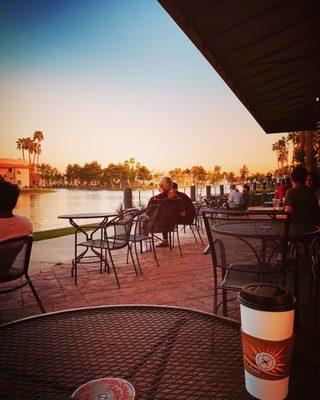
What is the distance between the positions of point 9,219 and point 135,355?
207cm

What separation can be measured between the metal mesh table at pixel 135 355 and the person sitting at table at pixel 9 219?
1.61 metres

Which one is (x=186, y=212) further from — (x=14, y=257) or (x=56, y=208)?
(x=56, y=208)

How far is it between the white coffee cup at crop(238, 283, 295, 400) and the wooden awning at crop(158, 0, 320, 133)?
315 cm

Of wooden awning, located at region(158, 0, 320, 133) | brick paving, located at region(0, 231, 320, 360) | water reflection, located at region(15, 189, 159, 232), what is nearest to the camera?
brick paving, located at region(0, 231, 320, 360)

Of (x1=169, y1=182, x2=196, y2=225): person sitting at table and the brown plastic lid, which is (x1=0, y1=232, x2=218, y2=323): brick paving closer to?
(x1=169, y1=182, x2=196, y2=225): person sitting at table

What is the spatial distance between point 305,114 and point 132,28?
71.0ft

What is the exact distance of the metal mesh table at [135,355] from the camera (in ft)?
2.44

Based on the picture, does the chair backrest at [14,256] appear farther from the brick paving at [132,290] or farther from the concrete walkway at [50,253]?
the concrete walkway at [50,253]

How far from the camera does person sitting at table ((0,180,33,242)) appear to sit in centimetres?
256

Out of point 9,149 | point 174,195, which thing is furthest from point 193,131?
point 9,149

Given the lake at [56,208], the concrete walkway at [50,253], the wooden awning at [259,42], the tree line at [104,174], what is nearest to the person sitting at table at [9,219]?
the concrete walkway at [50,253]

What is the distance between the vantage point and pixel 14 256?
2.43 metres

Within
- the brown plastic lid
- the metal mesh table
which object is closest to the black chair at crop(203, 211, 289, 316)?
the metal mesh table

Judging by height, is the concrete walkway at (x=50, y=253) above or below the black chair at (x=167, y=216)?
below
